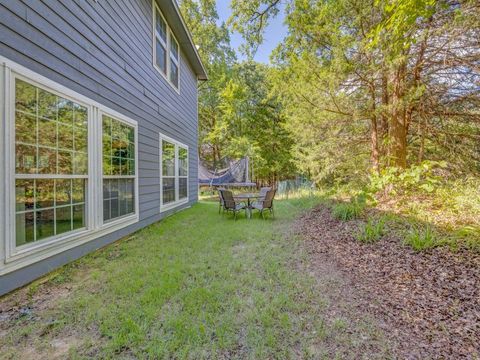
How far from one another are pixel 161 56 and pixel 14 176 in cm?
516

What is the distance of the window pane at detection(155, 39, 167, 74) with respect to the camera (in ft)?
20.5

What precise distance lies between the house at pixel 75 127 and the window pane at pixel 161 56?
7 cm

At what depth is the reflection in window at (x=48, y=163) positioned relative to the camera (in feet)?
8.60

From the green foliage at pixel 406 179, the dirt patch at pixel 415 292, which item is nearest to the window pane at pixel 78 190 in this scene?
the dirt patch at pixel 415 292

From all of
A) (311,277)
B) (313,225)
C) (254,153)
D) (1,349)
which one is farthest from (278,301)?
(254,153)

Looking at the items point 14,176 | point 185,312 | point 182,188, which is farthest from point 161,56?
point 185,312

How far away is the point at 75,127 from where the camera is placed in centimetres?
343

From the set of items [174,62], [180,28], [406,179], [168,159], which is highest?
[180,28]

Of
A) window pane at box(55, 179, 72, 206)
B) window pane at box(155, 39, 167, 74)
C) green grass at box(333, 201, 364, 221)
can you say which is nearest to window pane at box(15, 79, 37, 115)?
window pane at box(55, 179, 72, 206)

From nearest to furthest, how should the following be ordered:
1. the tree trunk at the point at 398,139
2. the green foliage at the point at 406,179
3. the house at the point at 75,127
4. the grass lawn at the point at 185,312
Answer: the grass lawn at the point at 185,312 < the house at the point at 75,127 < the green foliage at the point at 406,179 < the tree trunk at the point at 398,139

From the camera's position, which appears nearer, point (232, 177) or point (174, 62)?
point (174, 62)

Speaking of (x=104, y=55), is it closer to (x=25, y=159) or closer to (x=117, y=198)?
(x=25, y=159)

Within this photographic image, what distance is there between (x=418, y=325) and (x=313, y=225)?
140 inches

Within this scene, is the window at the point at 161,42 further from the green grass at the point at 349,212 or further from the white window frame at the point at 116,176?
the green grass at the point at 349,212
